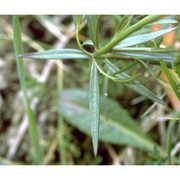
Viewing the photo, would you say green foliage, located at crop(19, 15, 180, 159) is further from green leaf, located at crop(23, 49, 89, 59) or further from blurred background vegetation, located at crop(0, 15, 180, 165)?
blurred background vegetation, located at crop(0, 15, 180, 165)

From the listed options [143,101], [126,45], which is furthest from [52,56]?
[143,101]

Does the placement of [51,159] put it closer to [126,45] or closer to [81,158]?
[81,158]

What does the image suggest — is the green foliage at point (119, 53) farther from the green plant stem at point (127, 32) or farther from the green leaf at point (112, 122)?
the green leaf at point (112, 122)

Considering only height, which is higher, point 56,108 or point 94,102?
point 94,102

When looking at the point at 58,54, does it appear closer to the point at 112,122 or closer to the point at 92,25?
the point at 92,25

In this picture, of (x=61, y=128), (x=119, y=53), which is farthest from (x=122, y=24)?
(x=61, y=128)

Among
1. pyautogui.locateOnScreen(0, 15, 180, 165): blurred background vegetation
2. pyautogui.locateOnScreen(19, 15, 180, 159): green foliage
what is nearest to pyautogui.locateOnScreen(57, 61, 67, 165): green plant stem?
pyautogui.locateOnScreen(0, 15, 180, 165): blurred background vegetation
